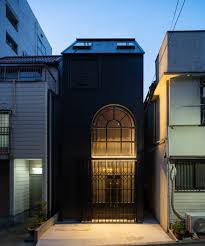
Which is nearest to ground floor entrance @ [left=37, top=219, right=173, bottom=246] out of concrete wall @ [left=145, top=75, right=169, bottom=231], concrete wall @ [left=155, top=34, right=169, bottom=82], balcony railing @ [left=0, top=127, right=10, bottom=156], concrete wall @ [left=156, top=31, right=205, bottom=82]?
concrete wall @ [left=145, top=75, right=169, bottom=231]

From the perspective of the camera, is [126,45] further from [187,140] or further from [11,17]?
[11,17]

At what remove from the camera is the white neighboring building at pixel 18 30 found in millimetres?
34253

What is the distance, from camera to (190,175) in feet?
47.1

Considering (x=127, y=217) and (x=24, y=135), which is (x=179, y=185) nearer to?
(x=127, y=217)

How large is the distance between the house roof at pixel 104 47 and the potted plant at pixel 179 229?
Result: 28.1 feet

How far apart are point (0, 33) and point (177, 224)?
25.5m

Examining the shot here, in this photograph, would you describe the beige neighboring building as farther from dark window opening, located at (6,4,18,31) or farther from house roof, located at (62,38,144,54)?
dark window opening, located at (6,4,18,31)

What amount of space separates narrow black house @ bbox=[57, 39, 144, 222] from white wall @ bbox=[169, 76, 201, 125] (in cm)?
370

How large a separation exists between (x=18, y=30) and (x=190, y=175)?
101ft

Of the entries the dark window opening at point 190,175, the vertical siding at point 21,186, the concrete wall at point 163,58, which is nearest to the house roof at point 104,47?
the concrete wall at point 163,58

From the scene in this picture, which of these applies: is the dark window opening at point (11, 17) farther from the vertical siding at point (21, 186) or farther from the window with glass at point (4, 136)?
the vertical siding at point (21, 186)

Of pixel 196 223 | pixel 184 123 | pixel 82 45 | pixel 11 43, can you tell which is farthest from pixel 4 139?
pixel 11 43

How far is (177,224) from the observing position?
1355 centimetres

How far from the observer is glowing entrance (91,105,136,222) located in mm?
17688
